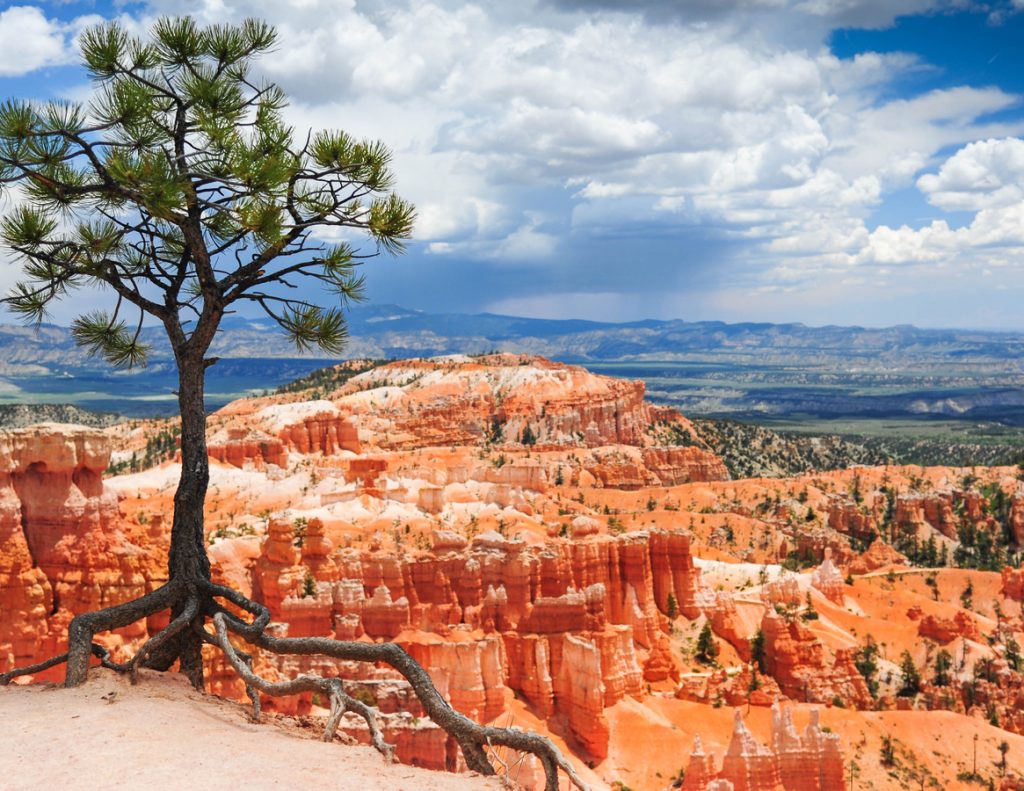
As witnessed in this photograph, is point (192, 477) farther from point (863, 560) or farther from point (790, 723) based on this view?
point (863, 560)

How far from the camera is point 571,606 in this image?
36.5m

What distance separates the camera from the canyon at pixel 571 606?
852 inches

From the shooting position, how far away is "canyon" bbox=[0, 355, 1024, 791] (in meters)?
21.6

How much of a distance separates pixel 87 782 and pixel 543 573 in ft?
104

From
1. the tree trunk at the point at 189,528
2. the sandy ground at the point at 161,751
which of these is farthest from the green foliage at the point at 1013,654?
the sandy ground at the point at 161,751

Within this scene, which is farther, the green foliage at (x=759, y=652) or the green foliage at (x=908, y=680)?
the green foliage at (x=908, y=680)

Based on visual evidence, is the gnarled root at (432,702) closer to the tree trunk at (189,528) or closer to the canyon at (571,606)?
the tree trunk at (189,528)

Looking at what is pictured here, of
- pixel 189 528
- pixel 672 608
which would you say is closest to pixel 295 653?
pixel 189 528

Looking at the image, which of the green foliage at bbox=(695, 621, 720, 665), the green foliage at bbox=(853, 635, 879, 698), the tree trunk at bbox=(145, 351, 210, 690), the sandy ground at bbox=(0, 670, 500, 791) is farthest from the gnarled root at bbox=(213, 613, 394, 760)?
the green foliage at bbox=(853, 635, 879, 698)

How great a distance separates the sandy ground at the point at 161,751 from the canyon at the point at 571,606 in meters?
6.96

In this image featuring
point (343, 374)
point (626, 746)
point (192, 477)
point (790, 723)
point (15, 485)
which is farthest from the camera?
point (343, 374)

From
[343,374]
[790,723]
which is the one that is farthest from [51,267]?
[343,374]

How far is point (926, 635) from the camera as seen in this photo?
4847 cm

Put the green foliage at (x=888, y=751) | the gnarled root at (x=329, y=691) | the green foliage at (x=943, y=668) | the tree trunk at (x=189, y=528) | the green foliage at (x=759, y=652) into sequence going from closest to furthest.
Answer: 1. the gnarled root at (x=329, y=691)
2. the tree trunk at (x=189, y=528)
3. the green foliage at (x=888, y=751)
4. the green foliage at (x=759, y=652)
5. the green foliage at (x=943, y=668)
